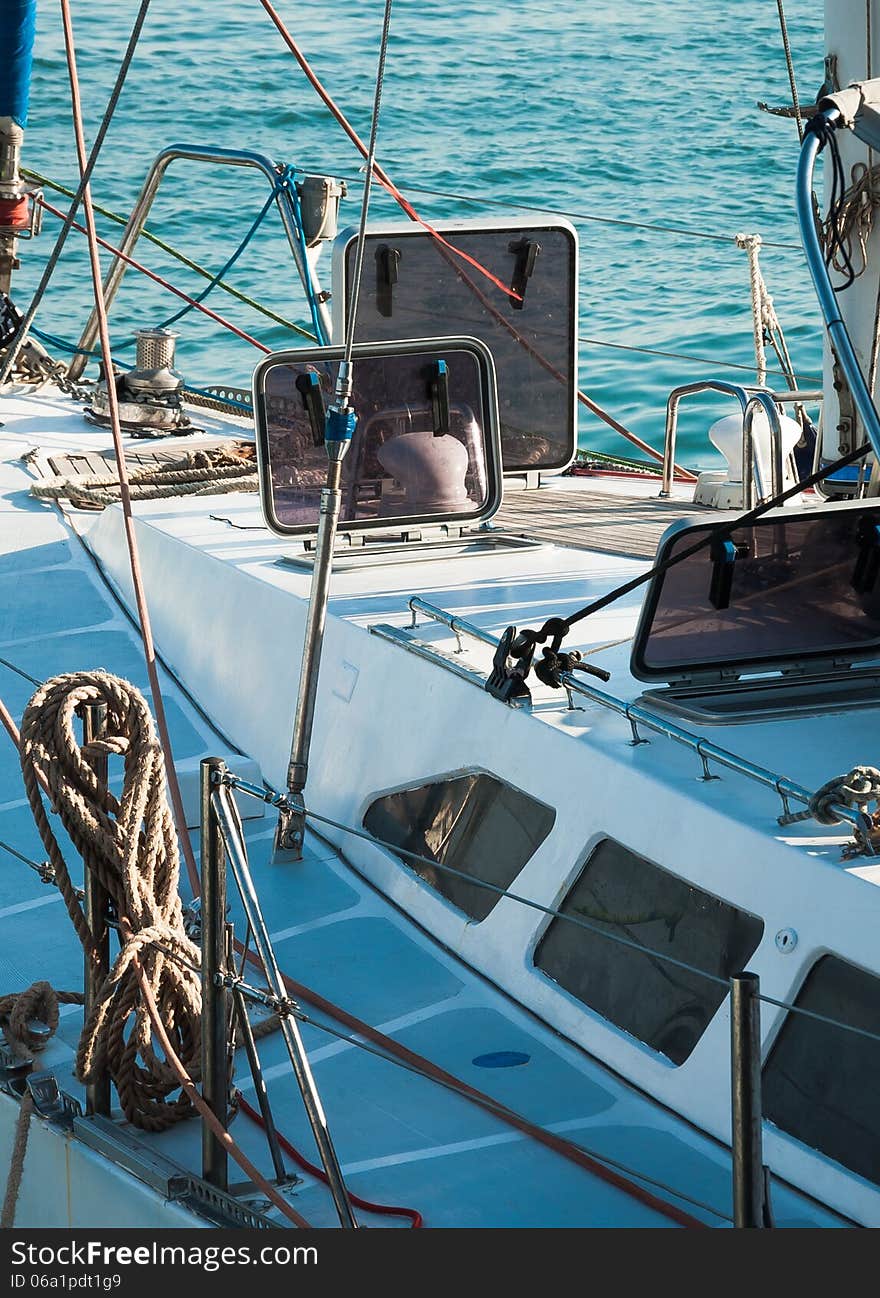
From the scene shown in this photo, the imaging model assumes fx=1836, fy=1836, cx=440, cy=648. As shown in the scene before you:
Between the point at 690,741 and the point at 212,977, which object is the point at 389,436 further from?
the point at 212,977

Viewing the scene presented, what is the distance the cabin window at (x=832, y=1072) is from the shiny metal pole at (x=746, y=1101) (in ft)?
2.05

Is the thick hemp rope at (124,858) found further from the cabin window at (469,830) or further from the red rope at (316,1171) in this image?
the cabin window at (469,830)

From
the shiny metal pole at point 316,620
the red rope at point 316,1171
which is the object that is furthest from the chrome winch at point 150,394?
the red rope at point 316,1171

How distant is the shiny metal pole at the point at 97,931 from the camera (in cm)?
369

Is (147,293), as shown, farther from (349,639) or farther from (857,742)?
(857,742)

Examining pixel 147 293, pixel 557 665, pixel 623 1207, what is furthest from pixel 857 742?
pixel 147 293

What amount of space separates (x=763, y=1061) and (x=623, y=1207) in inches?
15.7

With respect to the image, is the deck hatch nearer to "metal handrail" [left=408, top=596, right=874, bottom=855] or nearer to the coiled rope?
"metal handrail" [left=408, top=596, right=874, bottom=855]

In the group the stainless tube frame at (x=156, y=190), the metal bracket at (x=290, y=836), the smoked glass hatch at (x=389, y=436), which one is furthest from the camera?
the stainless tube frame at (x=156, y=190)

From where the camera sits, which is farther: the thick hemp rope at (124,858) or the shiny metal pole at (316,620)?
the shiny metal pole at (316,620)

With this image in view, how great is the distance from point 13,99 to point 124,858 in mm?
5111

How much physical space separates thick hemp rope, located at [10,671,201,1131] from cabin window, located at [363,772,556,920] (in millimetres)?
783

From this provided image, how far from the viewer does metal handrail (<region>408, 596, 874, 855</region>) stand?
3.54 meters

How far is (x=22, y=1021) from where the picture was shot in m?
4.04
